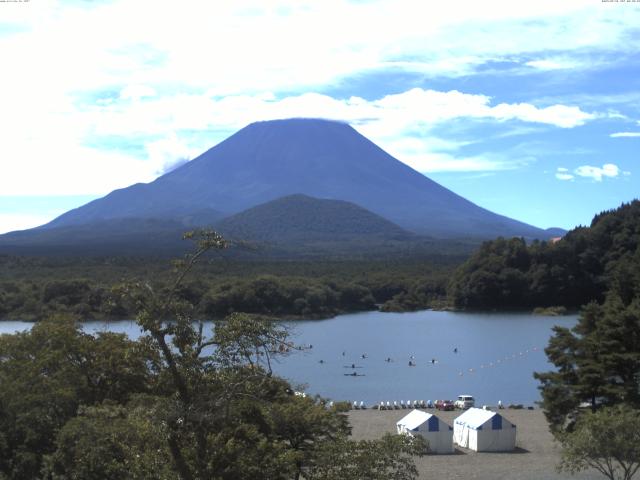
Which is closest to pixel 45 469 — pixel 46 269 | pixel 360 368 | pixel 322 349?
pixel 360 368

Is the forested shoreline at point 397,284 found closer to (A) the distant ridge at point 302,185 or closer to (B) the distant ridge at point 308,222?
(B) the distant ridge at point 308,222

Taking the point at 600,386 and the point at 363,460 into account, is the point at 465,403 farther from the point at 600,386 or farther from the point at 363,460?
the point at 363,460

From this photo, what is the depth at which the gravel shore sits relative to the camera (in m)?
13.6

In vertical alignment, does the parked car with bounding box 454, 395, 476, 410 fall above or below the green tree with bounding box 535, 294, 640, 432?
below

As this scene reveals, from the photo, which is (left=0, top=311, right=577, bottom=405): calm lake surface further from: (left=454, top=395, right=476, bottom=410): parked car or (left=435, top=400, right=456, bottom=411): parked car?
(left=435, top=400, right=456, bottom=411): parked car

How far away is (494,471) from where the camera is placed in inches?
550

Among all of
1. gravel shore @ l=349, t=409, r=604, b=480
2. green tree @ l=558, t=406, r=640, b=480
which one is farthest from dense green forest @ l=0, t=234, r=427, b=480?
gravel shore @ l=349, t=409, r=604, b=480

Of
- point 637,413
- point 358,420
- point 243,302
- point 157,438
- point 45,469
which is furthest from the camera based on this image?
point 243,302

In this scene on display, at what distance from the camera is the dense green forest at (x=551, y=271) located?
48.1 meters

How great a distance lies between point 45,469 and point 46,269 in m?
51.3

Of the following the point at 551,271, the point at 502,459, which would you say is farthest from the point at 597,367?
the point at 551,271

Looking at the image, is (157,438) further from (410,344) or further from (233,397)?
(410,344)

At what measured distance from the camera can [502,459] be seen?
49.3ft

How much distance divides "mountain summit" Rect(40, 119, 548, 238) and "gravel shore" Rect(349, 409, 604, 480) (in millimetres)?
101495
